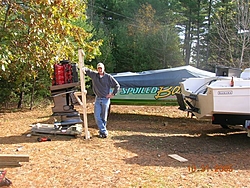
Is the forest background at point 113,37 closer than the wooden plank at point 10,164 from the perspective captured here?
No

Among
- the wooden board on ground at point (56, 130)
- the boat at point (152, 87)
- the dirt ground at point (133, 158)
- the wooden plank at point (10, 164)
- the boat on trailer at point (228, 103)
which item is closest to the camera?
the dirt ground at point (133, 158)

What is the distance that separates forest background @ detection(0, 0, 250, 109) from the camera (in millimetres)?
6969

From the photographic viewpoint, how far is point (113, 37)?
78.6ft

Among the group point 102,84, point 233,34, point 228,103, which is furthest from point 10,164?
point 233,34

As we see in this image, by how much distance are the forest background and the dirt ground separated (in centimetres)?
181

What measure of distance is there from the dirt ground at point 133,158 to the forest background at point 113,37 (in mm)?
1806

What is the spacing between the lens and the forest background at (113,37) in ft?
22.9

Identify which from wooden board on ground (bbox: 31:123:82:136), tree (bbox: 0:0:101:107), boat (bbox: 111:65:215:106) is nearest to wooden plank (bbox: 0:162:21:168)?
wooden board on ground (bbox: 31:123:82:136)

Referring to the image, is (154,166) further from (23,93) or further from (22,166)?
(23,93)

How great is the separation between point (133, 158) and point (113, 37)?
19560mm
